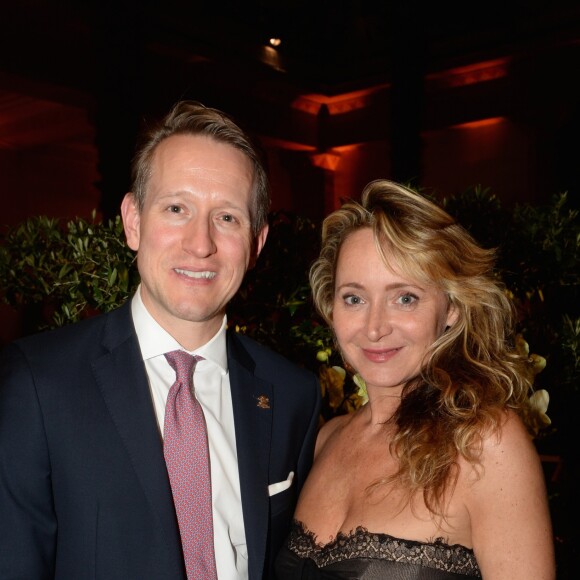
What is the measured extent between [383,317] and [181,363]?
1.96 feet

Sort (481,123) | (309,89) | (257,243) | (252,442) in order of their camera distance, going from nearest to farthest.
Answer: (252,442), (257,243), (481,123), (309,89)

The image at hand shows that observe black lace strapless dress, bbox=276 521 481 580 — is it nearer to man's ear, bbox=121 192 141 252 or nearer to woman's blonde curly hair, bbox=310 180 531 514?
woman's blonde curly hair, bbox=310 180 531 514

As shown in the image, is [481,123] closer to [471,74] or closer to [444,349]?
[471,74]

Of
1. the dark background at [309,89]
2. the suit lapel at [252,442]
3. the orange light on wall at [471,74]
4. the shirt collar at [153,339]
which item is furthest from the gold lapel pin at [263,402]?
the orange light on wall at [471,74]

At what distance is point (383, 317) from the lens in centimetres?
197

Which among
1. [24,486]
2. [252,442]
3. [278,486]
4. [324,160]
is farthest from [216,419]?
[324,160]

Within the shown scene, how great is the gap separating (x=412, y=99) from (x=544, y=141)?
2.18m

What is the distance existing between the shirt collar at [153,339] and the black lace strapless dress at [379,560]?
1.94ft

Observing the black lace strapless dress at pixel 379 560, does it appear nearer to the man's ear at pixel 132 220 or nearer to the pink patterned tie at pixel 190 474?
the pink patterned tie at pixel 190 474

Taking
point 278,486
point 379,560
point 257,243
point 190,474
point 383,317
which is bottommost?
point 379,560

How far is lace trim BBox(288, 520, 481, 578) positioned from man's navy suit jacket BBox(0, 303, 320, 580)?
0.24m

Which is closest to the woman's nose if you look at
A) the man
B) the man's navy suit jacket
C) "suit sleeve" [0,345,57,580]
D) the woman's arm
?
the man

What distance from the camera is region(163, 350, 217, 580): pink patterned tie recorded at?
1602 mm

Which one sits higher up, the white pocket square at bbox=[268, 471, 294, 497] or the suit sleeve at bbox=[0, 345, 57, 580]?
the suit sleeve at bbox=[0, 345, 57, 580]
